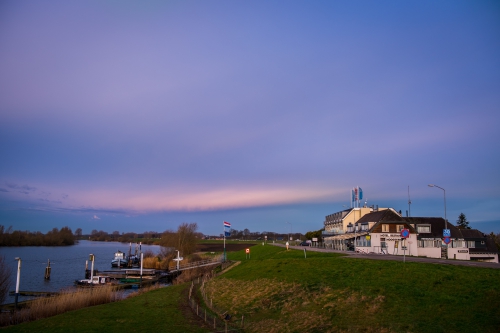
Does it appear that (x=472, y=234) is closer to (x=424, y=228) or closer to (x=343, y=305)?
(x=424, y=228)

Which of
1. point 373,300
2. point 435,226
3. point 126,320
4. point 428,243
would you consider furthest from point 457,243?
point 126,320

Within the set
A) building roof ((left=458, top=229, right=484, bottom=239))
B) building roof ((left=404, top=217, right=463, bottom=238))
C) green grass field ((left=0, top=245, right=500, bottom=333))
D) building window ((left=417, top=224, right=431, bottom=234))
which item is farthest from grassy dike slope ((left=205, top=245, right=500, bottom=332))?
building roof ((left=458, top=229, right=484, bottom=239))

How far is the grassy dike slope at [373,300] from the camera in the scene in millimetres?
17484

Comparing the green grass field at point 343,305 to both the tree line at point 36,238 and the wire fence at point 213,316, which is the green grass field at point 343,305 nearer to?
the wire fence at point 213,316

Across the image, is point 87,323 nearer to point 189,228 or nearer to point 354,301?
point 354,301

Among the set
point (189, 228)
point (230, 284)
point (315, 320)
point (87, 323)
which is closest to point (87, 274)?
point (189, 228)

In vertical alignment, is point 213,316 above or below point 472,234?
below

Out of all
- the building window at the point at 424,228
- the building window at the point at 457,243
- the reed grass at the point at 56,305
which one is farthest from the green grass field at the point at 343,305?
the building window at the point at 424,228

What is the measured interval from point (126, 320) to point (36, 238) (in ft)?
538

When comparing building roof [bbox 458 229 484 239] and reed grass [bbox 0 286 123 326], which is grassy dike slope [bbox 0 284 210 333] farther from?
building roof [bbox 458 229 484 239]

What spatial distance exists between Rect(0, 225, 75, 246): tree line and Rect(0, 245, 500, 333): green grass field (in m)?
138

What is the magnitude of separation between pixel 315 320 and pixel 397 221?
155ft

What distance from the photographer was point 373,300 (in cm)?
2116

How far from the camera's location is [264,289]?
30.5 metres
